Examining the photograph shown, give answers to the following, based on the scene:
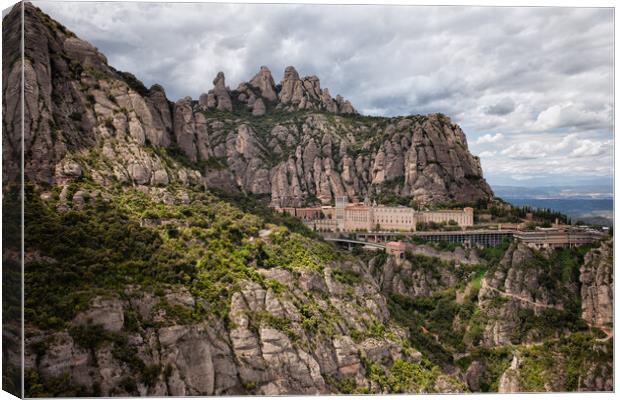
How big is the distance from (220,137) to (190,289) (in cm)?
5481

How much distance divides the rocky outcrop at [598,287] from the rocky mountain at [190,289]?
14 centimetres

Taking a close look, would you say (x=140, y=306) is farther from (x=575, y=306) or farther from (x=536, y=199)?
(x=536, y=199)

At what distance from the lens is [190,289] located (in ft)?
67.3

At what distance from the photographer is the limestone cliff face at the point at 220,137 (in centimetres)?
2122

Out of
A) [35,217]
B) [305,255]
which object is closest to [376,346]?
[305,255]

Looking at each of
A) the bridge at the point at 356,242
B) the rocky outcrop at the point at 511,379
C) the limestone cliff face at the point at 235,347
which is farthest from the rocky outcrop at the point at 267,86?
the rocky outcrop at the point at 511,379

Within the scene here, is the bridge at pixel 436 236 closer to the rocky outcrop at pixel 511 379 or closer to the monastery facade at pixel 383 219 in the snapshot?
the monastery facade at pixel 383 219

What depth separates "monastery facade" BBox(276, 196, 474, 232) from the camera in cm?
5134

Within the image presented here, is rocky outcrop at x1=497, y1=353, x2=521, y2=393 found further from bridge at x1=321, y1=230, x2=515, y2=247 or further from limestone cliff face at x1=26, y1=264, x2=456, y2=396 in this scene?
bridge at x1=321, y1=230, x2=515, y2=247

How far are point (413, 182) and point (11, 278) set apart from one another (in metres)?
50.4

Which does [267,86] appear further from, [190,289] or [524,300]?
[190,289]

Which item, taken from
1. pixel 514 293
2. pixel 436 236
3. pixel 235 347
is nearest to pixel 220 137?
pixel 436 236

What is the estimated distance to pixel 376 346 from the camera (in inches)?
942

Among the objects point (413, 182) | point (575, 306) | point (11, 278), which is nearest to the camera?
point (11, 278)
